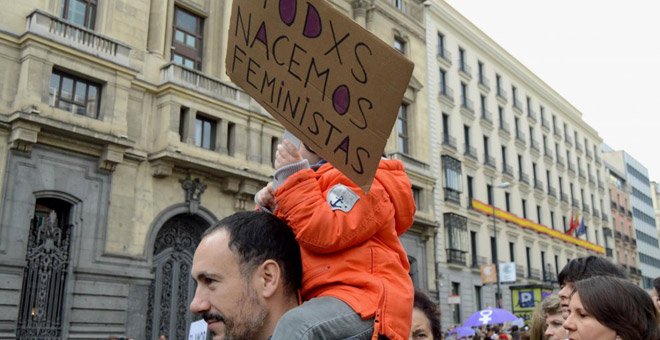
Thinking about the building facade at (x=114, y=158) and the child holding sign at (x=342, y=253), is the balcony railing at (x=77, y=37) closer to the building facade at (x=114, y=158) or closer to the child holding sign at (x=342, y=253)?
the building facade at (x=114, y=158)

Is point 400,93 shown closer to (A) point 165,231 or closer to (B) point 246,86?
(B) point 246,86

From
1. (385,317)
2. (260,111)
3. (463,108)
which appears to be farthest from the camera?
(463,108)

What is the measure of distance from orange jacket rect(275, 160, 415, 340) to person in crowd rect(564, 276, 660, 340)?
1.08 meters

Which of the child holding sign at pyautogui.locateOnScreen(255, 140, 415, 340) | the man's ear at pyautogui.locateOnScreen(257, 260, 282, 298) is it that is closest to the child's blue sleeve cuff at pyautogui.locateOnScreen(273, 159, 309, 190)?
the child holding sign at pyautogui.locateOnScreen(255, 140, 415, 340)

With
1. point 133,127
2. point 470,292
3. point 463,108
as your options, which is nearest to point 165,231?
point 133,127

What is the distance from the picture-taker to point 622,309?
304cm

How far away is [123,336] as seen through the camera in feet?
55.3

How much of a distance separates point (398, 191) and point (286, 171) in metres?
0.52

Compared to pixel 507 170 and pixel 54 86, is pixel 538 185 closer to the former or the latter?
pixel 507 170

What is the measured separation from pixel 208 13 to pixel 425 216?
14.1 metres

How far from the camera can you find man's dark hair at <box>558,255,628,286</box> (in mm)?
4828

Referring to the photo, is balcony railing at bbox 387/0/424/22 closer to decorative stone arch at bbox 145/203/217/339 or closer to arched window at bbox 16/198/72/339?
decorative stone arch at bbox 145/203/217/339

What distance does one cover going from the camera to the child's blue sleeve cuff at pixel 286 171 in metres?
2.62

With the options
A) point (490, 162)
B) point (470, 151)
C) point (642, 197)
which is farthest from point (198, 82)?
point (642, 197)
